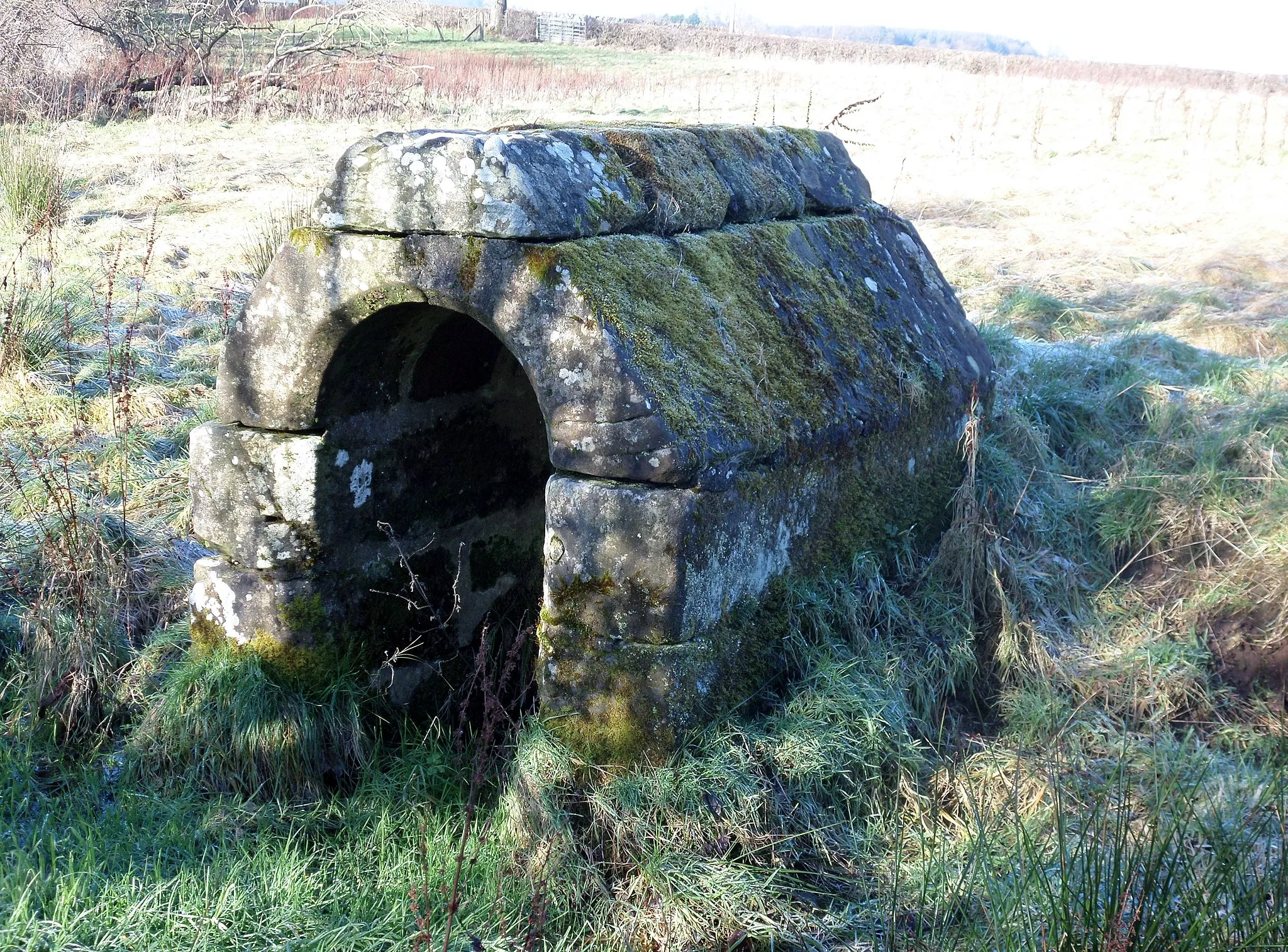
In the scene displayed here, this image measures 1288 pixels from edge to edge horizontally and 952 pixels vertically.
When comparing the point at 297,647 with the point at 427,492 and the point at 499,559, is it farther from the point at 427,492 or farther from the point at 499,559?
the point at 499,559

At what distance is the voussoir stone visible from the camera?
2832 millimetres

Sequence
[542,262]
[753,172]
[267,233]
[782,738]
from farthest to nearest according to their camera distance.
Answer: [267,233] → [753,172] → [782,738] → [542,262]

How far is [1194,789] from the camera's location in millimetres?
2475

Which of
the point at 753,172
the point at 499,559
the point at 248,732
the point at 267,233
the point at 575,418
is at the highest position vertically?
the point at 753,172

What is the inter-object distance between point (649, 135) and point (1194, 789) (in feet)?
8.14

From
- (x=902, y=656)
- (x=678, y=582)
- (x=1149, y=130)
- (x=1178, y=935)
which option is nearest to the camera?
(x=1178, y=935)

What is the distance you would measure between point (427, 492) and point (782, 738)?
1.58 meters

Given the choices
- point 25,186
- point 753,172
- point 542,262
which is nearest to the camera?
point 542,262

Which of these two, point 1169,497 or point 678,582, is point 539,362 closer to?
point 678,582

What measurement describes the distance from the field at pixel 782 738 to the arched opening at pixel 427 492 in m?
0.31

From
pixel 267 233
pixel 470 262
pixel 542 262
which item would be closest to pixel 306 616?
pixel 470 262

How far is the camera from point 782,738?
3039mm

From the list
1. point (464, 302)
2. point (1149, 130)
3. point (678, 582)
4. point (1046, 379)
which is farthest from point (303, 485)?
point (1149, 130)

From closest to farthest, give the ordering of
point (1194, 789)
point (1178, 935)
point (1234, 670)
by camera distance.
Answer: point (1178, 935)
point (1194, 789)
point (1234, 670)
